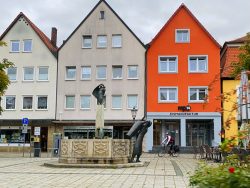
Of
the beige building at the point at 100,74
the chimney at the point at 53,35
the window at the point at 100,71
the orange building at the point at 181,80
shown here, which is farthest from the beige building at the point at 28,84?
the orange building at the point at 181,80

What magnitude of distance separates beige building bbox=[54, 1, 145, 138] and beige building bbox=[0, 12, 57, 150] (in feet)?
3.84

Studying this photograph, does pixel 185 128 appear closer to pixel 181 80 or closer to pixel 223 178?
pixel 181 80

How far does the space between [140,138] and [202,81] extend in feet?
69.7

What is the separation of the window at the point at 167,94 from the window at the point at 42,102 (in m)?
11.3

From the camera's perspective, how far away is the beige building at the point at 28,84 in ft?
138

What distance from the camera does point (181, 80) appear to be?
133 ft

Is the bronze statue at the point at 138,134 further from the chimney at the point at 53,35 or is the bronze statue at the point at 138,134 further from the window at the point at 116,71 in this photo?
the chimney at the point at 53,35

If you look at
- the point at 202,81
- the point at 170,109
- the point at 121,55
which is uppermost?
the point at 121,55

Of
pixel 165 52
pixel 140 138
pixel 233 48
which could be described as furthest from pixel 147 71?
pixel 140 138

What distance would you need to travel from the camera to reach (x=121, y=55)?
41.4m

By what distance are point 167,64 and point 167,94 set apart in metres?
2.92

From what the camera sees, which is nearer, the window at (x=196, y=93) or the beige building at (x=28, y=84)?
the window at (x=196, y=93)

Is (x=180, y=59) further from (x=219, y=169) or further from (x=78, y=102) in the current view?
(x=219, y=169)

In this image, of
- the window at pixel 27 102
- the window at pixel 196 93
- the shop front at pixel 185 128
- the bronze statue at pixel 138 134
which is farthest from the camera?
the window at pixel 27 102
